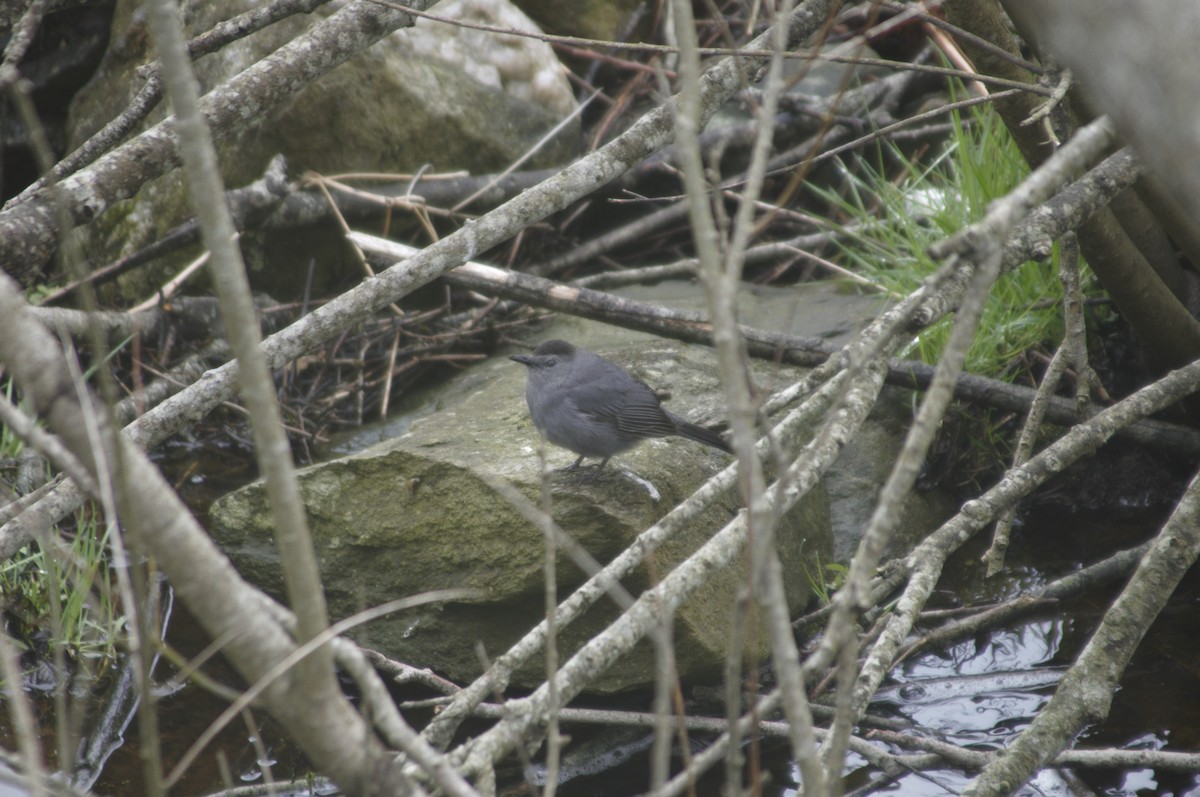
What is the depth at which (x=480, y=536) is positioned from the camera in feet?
13.4

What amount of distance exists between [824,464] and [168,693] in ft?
9.22

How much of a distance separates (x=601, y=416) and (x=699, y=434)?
0.41 meters

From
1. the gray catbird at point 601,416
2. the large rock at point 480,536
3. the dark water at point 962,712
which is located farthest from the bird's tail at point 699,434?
the dark water at point 962,712

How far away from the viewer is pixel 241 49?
5.91 metres

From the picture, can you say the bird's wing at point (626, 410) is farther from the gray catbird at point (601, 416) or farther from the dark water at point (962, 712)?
the dark water at point (962, 712)

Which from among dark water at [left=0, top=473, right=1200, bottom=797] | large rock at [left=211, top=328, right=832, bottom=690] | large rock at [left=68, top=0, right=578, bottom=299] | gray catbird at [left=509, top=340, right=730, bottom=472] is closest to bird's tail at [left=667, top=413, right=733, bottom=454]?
gray catbird at [left=509, top=340, right=730, bottom=472]

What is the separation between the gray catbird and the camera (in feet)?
A: 13.9

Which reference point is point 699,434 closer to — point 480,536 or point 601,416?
point 601,416

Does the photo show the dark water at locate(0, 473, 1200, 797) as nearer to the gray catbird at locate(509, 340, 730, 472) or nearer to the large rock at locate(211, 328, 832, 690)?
the large rock at locate(211, 328, 832, 690)

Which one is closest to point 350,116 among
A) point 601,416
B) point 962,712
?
point 601,416

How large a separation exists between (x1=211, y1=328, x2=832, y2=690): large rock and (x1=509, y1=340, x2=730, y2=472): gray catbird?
14 centimetres

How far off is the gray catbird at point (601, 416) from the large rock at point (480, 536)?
0.44 feet

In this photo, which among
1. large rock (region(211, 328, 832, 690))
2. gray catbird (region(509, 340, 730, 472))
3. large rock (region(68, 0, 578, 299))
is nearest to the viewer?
large rock (region(211, 328, 832, 690))

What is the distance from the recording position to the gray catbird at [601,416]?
424 cm
